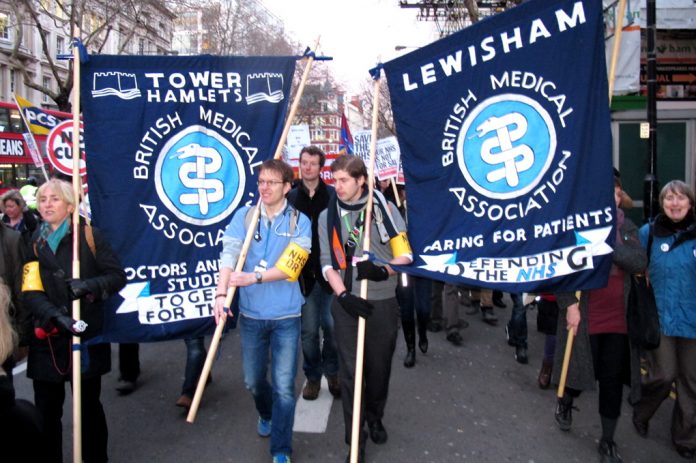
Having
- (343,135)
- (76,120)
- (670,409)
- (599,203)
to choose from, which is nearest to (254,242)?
(76,120)

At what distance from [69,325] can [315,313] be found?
2.18 meters

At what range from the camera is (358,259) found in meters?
3.76

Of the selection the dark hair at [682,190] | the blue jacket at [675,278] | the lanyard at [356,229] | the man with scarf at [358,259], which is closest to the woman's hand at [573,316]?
the blue jacket at [675,278]

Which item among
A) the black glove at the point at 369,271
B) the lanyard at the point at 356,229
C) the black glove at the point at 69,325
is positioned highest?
the lanyard at the point at 356,229

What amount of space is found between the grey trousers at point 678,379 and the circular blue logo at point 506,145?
166cm

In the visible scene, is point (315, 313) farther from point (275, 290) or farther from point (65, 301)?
point (65, 301)

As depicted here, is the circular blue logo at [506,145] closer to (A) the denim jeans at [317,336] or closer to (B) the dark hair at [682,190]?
(B) the dark hair at [682,190]

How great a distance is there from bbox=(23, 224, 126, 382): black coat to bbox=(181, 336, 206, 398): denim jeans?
107 cm

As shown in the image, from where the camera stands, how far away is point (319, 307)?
5.10 meters

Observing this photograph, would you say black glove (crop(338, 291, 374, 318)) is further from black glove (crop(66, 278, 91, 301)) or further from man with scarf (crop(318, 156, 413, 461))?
black glove (crop(66, 278, 91, 301))

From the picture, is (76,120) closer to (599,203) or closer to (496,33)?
(496,33)

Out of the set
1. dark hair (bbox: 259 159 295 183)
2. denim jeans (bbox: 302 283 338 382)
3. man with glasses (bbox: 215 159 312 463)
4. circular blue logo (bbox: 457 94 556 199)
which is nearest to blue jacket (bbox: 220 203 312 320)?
man with glasses (bbox: 215 159 312 463)

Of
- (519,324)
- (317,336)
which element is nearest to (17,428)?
(317,336)

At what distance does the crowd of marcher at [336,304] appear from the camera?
11.6ft
